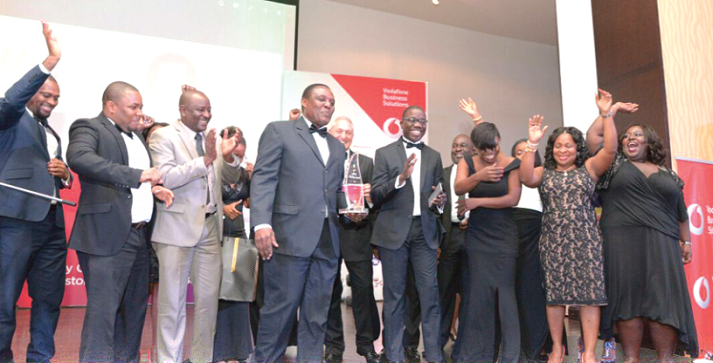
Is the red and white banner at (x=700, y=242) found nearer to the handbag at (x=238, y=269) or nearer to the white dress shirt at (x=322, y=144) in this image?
the white dress shirt at (x=322, y=144)

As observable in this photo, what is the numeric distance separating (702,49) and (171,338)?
560cm

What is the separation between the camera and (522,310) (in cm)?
391

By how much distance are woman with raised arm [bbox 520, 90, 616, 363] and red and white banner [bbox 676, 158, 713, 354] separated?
1293mm

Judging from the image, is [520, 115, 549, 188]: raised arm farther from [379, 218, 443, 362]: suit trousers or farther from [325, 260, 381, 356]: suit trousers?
[325, 260, 381, 356]: suit trousers

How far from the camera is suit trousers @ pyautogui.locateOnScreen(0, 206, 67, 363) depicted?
3.01 m

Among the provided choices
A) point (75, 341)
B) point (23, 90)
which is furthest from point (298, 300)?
point (75, 341)

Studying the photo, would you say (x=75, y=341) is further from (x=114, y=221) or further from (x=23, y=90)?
(x=23, y=90)

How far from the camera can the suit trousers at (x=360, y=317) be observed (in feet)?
13.1

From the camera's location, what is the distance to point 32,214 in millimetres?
3080

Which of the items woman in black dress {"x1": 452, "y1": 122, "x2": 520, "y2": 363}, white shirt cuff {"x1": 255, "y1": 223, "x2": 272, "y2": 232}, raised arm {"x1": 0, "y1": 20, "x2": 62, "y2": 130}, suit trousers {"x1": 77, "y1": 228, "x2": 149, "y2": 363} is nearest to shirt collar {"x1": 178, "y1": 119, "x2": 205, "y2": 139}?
suit trousers {"x1": 77, "y1": 228, "x2": 149, "y2": 363}

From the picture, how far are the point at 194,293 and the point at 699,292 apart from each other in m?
4.07

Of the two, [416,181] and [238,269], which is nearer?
[238,269]

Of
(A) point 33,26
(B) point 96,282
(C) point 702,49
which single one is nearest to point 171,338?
(B) point 96,282

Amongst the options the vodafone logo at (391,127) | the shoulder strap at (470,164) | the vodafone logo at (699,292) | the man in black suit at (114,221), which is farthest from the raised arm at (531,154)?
the vodafone logo at (391,127)
